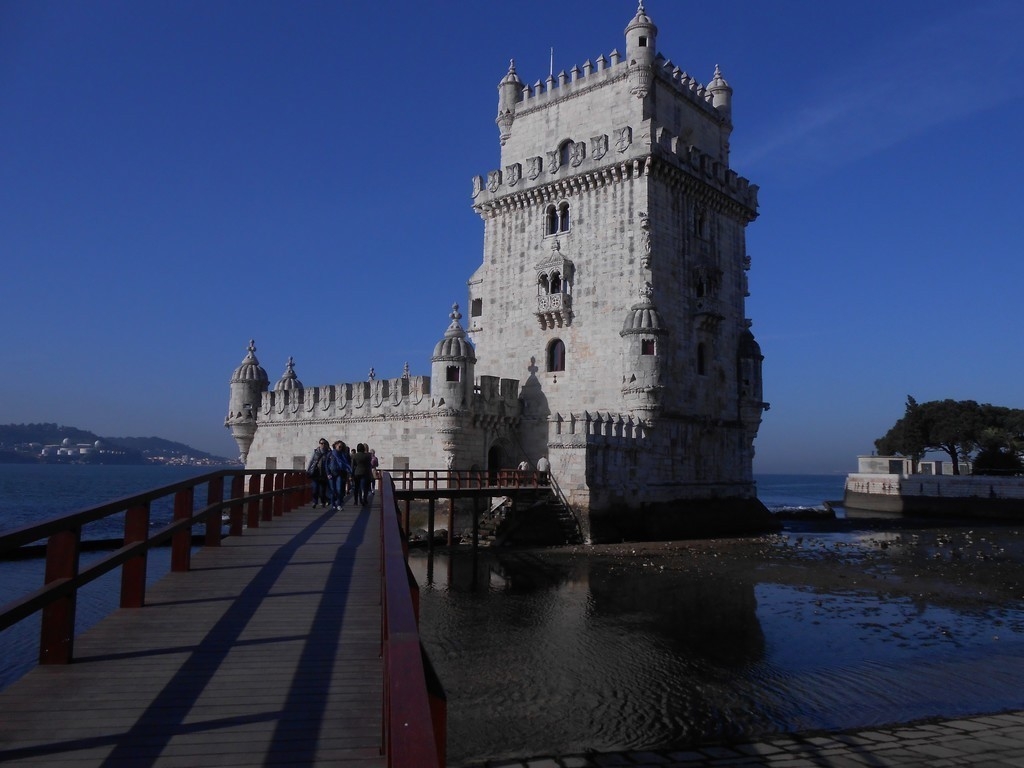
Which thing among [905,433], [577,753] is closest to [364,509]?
[577,753]

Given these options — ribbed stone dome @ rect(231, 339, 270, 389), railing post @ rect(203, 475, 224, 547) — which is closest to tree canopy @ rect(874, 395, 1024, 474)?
ribbed stone dome @ rect(231, 339, 270, 389)

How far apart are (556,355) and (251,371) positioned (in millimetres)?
17202

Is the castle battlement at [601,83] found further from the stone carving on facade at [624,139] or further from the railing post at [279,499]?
the railing post at [279,499]

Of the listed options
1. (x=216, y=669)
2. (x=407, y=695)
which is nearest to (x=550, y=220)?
(x=216, y=669)

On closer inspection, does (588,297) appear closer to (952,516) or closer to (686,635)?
(686,635)

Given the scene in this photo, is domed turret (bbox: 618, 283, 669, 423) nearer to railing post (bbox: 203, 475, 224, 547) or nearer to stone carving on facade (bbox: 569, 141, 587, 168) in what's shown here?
stone carving on facade (bbox: 569, 141, 587, 168)

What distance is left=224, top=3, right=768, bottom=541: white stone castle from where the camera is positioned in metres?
29.8

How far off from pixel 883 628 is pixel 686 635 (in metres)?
4.53

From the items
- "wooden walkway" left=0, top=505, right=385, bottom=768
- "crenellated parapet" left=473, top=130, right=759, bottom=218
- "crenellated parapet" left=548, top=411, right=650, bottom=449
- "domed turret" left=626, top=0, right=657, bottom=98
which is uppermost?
"domed turret" left=626, top=0, right=657, bottom=98

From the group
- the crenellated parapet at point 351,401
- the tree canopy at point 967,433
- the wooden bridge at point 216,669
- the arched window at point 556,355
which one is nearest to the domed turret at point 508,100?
the arched window at point 556,355

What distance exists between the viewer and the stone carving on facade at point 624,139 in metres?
31.1

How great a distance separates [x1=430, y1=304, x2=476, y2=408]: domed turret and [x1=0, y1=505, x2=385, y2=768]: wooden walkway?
21.3 meters

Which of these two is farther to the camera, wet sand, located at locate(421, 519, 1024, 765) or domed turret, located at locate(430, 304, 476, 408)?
domed turret, located at locate(430, 304, 476, 408)

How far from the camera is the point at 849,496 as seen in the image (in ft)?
207
